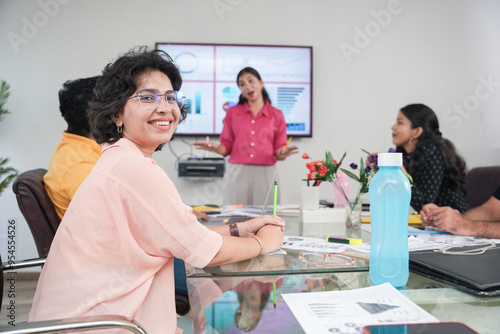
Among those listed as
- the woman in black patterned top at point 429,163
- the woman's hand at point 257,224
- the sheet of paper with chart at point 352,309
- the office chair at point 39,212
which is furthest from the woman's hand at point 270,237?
the woman in black patterned top at point 429,163

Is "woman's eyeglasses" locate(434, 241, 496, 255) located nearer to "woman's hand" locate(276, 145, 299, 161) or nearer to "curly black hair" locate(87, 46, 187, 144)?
"curly black hair" locate(87, 46, 187, 144)

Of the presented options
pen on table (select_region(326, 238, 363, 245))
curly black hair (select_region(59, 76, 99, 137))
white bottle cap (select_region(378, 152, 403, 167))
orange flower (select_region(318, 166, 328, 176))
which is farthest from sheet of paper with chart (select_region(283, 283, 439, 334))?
curly black hair (select_region(59, 76, 99, 137))

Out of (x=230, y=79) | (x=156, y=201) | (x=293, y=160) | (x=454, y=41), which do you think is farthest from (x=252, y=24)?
(x=156, y=201)

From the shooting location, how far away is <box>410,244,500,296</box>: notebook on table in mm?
856

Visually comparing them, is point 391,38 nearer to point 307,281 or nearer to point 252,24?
point 252,24

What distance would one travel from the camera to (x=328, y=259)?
1.17 m

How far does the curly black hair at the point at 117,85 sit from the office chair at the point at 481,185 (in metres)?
2.50

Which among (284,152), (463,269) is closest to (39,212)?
(463,269)

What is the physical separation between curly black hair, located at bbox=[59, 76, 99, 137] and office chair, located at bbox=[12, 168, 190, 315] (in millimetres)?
299

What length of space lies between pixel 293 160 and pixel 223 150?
0.99 metres

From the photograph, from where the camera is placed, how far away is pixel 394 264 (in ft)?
2.97

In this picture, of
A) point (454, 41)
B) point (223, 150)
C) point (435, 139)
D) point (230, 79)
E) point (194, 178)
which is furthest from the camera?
point (454, 41)

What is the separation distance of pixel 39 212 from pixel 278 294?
1112 millimetres

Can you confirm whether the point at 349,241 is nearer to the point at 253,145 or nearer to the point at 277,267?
the point at 277,267
